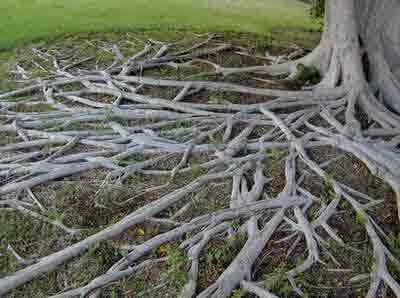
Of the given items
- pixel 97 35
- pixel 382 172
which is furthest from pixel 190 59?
pixel 382 172

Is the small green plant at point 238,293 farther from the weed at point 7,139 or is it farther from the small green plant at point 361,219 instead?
the weed at point 7,139

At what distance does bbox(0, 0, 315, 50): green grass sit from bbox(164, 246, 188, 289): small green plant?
21.2ft

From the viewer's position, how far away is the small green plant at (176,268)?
350cm

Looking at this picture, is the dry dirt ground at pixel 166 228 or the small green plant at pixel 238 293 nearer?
the small green plant at pixel 238 293

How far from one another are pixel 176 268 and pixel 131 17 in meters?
8.18

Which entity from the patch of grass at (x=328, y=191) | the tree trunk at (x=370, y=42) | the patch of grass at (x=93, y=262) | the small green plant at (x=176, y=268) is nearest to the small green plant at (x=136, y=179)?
the patch of grass at (x=93, y=262)

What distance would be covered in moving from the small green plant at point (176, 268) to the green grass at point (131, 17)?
647cm

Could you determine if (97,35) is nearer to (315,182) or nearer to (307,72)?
(307,72)

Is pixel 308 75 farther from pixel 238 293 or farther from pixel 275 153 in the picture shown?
pixel 238 293

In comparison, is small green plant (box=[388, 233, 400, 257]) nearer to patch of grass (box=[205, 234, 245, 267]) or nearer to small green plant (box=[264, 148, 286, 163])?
patch of grass (box=[205, 234, 245, 267])

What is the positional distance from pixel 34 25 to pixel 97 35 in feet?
4.63

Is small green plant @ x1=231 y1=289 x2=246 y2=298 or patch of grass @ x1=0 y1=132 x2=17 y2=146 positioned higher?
patch of grass @ x1=0 y1=132 x2=17 y2=146

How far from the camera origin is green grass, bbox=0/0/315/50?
9.70m

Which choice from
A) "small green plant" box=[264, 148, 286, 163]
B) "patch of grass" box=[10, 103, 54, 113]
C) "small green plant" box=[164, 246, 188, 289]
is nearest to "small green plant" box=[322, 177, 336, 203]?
"small green plant" box=[264, 148, 286, 163]
